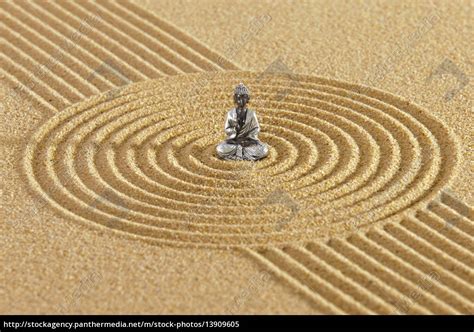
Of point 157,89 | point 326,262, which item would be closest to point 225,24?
point 157,89

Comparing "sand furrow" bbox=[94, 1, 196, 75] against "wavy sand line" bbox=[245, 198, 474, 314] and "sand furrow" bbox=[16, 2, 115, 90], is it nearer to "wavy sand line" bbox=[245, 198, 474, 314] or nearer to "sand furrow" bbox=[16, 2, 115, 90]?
"sand furrow" bbox=[16, 2, 115, 90]

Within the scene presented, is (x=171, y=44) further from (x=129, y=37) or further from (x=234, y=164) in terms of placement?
(x=234, y=164)

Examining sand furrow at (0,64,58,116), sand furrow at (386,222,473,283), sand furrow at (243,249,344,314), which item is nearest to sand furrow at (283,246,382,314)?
sand furrow at (243,249,344,314)

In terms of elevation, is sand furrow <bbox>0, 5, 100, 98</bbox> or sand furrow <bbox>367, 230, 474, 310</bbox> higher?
sand furrow <bbox>0, 5, 100, 98</bbox>

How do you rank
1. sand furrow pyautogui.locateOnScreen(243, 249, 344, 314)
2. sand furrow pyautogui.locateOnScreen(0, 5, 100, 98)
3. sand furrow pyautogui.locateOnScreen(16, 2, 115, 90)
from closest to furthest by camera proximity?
sand furrow pyautogui.locateOnScreen(243, 249, 344, 314)
sand furrow pyautogui.locateOnScreen(0, 5, 100, 98)
sand furrow pyautogui.locateOnScreen(16, 2, 115, 90)

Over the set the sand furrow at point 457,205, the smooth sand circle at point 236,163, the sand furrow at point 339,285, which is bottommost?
the sand furrow at point 339,285

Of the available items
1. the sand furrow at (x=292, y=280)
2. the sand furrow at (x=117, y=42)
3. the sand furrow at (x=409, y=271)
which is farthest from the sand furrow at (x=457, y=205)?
the sand furrow at (x=117, y=42)

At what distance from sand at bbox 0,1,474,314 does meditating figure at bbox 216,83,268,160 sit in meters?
0.19

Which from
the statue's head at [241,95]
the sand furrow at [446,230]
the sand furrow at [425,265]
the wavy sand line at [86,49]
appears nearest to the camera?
the sand furrow at [425,265]

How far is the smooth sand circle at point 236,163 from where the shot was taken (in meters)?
13.1

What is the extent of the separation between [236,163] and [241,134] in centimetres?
41

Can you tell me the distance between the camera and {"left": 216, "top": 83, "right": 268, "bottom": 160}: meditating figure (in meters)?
14.2

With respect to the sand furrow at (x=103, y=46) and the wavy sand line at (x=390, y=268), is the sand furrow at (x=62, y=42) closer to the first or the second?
the sand furrow at (x=103, y=46)

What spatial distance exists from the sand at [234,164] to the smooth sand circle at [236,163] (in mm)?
29
